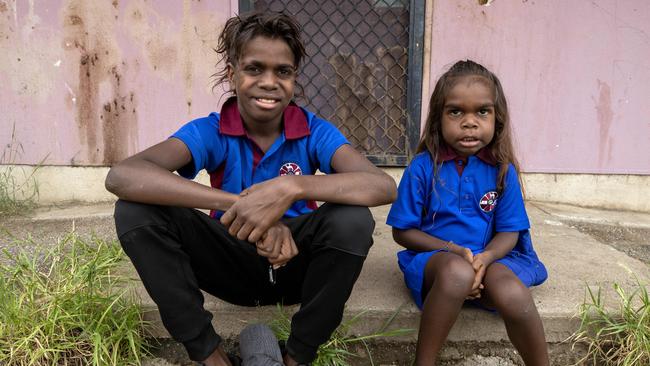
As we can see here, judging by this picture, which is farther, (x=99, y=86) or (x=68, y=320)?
(x=99, y=86)

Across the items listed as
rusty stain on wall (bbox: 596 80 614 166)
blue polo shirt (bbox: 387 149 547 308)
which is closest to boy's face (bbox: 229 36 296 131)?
blue polo shirt (bbox: 387 149 547 308)

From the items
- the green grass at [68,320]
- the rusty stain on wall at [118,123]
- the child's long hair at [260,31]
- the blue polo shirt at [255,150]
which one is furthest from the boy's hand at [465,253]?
the rusty stain on wall at [118,123]

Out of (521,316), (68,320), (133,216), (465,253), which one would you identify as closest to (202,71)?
(68,320)

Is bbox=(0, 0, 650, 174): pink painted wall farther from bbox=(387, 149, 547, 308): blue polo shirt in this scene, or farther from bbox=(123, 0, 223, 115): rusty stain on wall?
bbox=(387, 149, 547, 308): blue polo shirt

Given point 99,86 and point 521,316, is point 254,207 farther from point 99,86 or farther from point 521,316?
point 99,86

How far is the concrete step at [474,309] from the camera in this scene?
71.5 inches

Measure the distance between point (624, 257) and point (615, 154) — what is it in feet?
4.80

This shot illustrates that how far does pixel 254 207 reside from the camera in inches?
56.0

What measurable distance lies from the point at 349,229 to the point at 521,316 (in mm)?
621

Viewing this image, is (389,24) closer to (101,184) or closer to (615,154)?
(615,154)

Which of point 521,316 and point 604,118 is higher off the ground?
point 604,118

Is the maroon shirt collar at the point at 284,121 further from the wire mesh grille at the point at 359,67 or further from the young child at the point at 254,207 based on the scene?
the wire mesh grille at the point at 359,67

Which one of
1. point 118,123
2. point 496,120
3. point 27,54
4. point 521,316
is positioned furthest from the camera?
point 118,123

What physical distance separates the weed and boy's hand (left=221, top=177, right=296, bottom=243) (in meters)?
2.78
